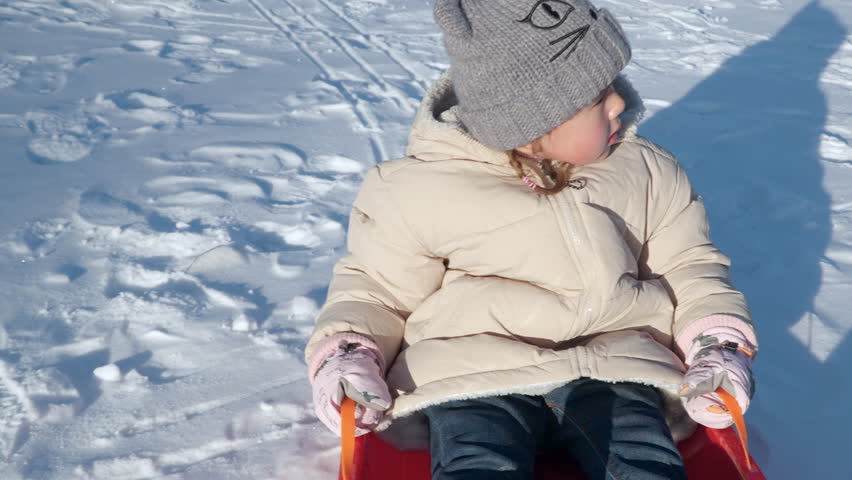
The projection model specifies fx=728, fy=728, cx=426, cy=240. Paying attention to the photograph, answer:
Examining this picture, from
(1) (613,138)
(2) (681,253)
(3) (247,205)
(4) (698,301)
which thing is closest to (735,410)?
(4) (698,301)

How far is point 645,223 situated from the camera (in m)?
1.64

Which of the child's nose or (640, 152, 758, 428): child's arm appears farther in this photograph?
the child's nose

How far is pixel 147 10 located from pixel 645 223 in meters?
4.07

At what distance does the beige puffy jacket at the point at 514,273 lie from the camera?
1.46 meters

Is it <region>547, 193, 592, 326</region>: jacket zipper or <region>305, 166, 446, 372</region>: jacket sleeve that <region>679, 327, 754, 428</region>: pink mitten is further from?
<region>305, 166, 446, 372</region>: jacket sleeve

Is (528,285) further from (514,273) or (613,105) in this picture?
(613,105)

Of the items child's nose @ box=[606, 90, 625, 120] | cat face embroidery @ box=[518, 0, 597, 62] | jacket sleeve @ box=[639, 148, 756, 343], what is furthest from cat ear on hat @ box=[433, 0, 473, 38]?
jacket sleeve @ box=[639, 148, 756, 343]

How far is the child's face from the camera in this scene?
1492 millimetres

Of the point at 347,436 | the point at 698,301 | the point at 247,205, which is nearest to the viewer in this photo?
the point at 347,436

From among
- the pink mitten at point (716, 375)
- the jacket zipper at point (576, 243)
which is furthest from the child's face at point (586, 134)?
the pink mitten at point (716, 375)

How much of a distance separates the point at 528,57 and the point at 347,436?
80 centimetres

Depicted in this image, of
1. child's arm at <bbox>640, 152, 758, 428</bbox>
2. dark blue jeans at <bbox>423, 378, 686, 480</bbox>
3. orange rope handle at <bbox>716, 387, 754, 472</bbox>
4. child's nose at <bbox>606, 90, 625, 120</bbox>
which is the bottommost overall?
dark blue jeans at <bbox>423, 378, 686, 480</bbox>

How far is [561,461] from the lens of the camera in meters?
1.54

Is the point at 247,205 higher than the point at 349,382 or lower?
lower
